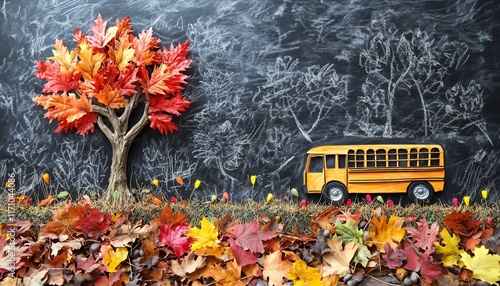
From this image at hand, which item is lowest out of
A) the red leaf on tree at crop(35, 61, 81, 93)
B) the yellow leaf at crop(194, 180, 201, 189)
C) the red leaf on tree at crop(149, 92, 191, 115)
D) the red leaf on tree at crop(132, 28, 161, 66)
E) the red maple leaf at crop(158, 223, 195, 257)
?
the red maple leaf at crop(158, 223, 195, 257)

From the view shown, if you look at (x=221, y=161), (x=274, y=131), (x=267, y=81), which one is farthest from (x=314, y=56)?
(x=221, y=161)

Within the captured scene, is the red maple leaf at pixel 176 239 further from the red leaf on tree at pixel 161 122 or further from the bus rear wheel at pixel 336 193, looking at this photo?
the bus rear wheel at pixel 336 193

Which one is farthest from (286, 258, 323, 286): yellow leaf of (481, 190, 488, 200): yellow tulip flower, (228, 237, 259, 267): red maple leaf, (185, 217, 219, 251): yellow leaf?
(481, 190, 488, 200): yellow tulip flower

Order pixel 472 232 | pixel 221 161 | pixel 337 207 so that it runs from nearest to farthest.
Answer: pixel 472 232 → pixel 337 207 → pixel 221 161

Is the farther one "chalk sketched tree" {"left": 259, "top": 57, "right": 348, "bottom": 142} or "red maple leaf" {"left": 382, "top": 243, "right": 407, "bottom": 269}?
"chalk sketched tree" {"left": 259, "top": 57, "right": 348, "bottom": 142}

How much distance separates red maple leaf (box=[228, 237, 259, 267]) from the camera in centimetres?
120

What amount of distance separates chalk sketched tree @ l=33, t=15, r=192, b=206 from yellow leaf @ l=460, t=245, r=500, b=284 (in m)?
0.98

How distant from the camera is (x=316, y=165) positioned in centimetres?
147

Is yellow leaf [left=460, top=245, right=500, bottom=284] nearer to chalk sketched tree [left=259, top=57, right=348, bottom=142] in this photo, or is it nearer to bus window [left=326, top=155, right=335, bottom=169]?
bus window [left=326, top=155, right=335, bottom=169]

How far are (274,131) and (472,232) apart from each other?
0.68 metres

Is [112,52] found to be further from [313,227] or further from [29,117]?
[313,227]

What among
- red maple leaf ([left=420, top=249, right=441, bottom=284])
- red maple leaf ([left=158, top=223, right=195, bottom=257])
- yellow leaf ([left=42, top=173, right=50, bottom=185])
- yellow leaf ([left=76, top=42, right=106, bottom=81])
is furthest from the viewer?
yellow leaf ([left=42, top=173, right=50, bottom=185])

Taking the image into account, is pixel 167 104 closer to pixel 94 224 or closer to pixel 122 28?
pixel 122 28

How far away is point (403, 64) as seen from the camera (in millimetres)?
1468
